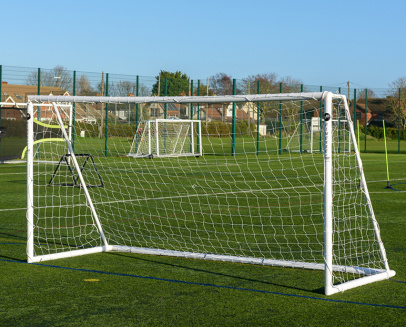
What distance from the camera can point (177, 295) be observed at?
5.00 meters

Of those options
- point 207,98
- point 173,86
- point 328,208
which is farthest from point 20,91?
point 328,208

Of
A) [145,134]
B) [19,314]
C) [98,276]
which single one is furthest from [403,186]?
[145,134]

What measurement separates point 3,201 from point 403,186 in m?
8.65

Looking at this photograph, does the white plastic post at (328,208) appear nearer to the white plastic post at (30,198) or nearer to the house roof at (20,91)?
the white plastic post at (30,198)

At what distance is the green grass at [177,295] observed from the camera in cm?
438

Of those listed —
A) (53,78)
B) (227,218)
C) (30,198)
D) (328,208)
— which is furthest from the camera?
(53,78)

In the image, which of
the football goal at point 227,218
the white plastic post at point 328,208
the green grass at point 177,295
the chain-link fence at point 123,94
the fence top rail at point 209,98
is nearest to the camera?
the green grass at point 177,295

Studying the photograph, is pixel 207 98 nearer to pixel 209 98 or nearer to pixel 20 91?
pixel 209 98

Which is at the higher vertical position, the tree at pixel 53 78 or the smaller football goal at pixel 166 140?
the tree at pixel 53 78

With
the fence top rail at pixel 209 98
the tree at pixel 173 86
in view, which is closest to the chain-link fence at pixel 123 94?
the tree at pixel 173 86

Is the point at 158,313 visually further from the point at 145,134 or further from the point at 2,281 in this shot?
the point at 145,134

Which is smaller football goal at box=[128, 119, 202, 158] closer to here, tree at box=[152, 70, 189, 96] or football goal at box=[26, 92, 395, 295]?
tree at box=[152, 70, 189, 96]

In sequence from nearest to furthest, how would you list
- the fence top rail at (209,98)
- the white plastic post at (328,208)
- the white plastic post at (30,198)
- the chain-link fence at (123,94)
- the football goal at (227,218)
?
the white plastic post at (328,208)
the fence top rail at (209,98)
the football goal at (227,218)
the white plastic post at (30,198)
the chain-link fence at (123,94)

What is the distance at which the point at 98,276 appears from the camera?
567 centimetres
